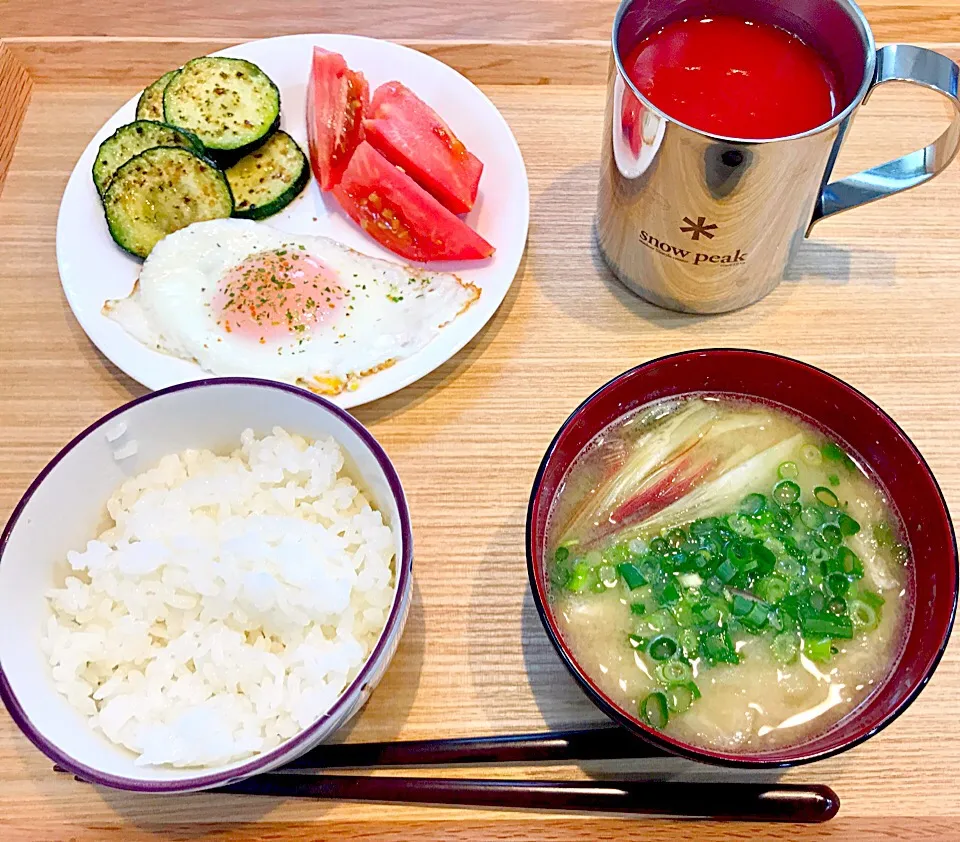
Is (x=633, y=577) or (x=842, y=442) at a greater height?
(x=842, y=442)

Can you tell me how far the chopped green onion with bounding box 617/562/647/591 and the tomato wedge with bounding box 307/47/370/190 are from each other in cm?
124

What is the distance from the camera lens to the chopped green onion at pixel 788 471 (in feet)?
4.54

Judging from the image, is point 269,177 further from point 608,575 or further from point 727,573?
point 727,573

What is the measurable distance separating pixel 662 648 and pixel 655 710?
0.29ft

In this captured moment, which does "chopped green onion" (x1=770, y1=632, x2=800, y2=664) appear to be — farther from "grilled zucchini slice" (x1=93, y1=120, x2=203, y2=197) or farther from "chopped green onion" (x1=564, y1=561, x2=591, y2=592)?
"grilled zucchini slice" (x1=93, y1=120, x2=203, y2=197)

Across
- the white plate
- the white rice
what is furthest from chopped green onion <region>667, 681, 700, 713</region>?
the white plate

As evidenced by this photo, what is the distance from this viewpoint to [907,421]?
1.70 meters

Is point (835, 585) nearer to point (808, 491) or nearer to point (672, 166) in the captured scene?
point (808, 491)

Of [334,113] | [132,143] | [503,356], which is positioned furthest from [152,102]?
[503,356]

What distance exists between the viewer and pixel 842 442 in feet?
4.58

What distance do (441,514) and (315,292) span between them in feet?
1.96

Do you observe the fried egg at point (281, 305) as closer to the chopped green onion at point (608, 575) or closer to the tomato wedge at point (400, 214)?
the tomato wedge at point (400, 214)

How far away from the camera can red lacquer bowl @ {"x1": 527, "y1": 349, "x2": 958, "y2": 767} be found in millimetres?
1101

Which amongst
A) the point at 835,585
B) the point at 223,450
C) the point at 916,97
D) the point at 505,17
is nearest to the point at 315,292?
the point at 223,450
